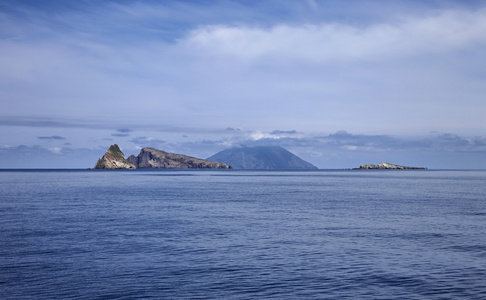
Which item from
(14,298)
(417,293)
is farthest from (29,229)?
(417,293)

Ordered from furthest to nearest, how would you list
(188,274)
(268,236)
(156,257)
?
(268,236) → (156,257) → (188,274)

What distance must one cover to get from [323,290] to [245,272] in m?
5.57

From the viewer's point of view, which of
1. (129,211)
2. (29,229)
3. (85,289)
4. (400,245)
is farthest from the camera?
(129,211)

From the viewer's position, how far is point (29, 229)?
42.3 meters

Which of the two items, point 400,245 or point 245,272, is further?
point 400,245

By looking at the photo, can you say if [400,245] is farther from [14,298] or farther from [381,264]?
[14,298]

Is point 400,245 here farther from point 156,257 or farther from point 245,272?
point 156,257

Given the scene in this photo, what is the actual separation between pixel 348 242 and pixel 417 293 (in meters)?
13.4

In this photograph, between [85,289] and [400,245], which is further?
[400,245]

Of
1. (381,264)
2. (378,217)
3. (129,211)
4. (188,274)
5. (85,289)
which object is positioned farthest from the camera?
(129,211)

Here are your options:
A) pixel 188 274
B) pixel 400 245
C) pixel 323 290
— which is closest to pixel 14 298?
pixel 188 274

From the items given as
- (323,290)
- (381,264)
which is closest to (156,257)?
(323,290)

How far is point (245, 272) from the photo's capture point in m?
26.3

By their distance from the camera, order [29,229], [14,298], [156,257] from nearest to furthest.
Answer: [14,298] → [156,257] → [29,229]
